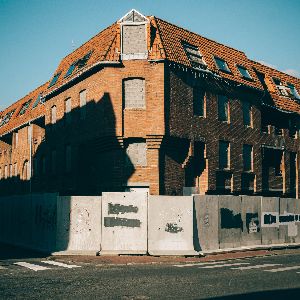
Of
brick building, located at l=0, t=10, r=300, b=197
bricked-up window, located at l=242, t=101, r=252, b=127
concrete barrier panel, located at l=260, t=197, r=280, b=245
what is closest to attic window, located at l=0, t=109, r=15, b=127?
brick building, located at l=0, t=10, r=300, b=197

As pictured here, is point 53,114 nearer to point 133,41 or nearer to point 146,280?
point 133,41

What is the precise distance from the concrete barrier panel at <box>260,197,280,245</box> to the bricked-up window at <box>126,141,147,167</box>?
6877 mm

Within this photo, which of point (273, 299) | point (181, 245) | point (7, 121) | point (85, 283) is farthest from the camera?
point (7, 121)

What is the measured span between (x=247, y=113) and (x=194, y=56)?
18.9 ft

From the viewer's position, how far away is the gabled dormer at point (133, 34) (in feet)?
75.3

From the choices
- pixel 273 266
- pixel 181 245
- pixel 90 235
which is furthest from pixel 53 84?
pixel 273 266

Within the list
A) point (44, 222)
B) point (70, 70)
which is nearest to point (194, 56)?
point (70, 70)

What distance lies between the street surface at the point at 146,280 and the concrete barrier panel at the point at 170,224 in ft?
7.27

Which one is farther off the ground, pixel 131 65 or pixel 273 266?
pixel 131 65

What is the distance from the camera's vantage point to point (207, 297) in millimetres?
9016

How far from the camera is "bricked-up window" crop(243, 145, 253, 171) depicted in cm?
2785

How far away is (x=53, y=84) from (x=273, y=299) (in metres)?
23.9

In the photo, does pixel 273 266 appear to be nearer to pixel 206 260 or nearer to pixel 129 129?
pixel 206 260

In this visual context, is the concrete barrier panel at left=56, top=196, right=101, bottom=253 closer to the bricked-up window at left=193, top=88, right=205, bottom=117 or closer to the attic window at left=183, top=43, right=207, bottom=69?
the bricked-up window at left=193, top=88, right=205, bottom=117
